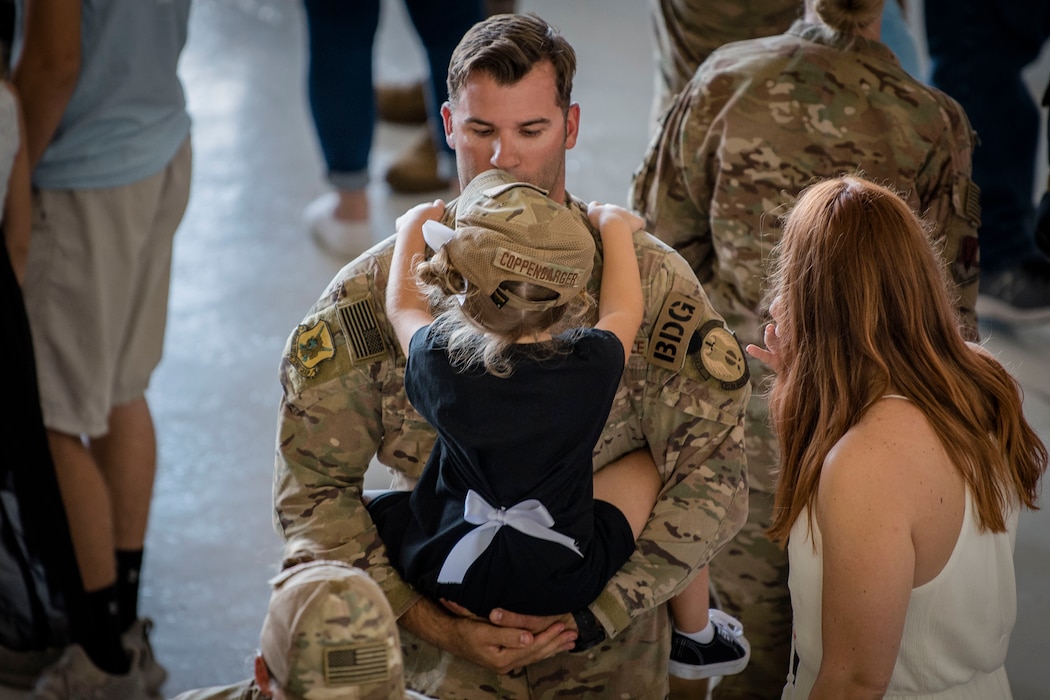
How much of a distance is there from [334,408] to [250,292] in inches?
112

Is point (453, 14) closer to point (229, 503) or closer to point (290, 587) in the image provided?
point (229, 503)

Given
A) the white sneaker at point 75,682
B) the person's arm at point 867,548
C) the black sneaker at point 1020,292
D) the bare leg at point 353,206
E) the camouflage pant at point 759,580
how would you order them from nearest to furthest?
the person's arm at point 867,548 → the camouflage pant at point 759,580 → the white sneaker at point 75,682 → the black sneaker at point 1020,292 → the bare leg at point 353,206

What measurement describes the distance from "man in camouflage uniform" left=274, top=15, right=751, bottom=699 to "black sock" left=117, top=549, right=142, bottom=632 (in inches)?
47.4

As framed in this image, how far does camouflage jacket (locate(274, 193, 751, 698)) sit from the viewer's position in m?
1.81

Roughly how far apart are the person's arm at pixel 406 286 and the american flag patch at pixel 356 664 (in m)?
0.52

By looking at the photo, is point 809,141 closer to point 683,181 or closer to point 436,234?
point 683,181

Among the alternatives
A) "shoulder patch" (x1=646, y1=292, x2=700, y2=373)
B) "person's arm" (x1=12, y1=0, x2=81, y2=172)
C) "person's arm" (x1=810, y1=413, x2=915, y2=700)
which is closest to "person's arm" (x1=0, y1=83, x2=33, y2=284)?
"person's arm" (x1=12, y1=0, x2=81, y2=172)

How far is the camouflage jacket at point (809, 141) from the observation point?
235 centimetres

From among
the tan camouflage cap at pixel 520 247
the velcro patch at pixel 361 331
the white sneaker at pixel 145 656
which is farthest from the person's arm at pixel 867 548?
the white sneaker at pixel 145 656

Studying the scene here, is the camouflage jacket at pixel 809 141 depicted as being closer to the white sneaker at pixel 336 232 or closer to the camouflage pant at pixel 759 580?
the camouflage pant at pixel 759 580

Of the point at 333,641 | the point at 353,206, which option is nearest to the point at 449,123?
the point at 333,641

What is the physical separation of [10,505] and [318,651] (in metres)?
1.45

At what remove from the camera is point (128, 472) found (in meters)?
2.88

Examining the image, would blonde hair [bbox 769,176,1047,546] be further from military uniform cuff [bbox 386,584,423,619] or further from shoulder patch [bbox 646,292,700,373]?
military uniform cuff [bbox 386,584,423,619]
